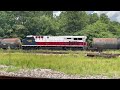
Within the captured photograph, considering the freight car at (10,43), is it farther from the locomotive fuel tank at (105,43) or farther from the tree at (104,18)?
the tree at (104,18)

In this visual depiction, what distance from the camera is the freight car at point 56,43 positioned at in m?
34.6

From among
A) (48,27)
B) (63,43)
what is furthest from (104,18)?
(63,43)

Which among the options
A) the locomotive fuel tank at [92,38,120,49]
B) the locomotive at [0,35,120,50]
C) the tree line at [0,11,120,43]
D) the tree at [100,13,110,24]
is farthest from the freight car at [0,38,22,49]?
the tree at [100,13,110,24]

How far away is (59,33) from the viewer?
142 feet

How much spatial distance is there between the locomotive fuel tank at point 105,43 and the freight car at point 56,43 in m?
1.36

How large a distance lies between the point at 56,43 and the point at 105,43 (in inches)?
225

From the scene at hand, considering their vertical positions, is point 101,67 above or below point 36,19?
below

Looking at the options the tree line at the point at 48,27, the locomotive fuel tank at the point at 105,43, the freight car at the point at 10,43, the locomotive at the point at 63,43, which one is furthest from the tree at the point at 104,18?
the freight car at the point at 10,43

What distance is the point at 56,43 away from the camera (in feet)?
115

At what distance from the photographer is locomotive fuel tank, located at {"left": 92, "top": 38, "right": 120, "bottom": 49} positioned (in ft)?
111

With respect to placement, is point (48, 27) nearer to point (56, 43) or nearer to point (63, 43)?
point (56, 43)
